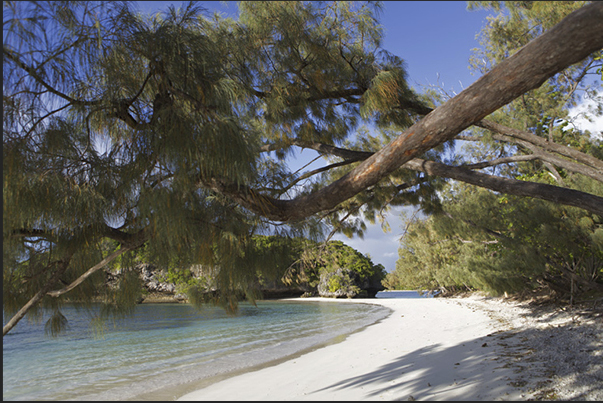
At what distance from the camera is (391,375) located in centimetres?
400

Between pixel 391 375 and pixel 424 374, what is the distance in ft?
1.27

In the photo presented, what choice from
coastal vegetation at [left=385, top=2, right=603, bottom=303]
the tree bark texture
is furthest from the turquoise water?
coastal vegetation at [left=385, top=2, right=603, bottom=303]

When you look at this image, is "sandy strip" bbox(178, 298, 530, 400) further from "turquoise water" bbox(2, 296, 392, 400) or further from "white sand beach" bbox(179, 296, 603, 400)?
"turquoise water" bbox(2, 296, 392, 400)

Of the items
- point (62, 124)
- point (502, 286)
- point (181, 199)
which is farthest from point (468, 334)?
point (62, 124)

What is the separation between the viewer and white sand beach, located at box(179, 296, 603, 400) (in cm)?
291

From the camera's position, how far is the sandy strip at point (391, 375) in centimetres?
310

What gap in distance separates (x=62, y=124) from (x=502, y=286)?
38.6ft

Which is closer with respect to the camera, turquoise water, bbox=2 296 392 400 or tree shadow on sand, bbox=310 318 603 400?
tree shadow on sand, bbox=310 318 603 400

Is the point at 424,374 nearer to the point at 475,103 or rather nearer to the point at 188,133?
the point at 475,103

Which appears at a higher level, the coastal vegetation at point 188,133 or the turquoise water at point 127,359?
the coastal vegetation at point 188,133

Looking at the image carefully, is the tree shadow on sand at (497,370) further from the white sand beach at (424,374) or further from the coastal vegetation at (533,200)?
the coastal vegetation at (533,200)

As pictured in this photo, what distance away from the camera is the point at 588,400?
7.88ft

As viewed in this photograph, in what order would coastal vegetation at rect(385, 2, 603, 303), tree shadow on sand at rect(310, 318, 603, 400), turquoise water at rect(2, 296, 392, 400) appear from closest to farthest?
tree shadow on sand at rect(310, 318, 603, 400) < coastal vegetation at rect(385, 2, 603, 303) < turquoise water at rect(2, 296, 392, 400)

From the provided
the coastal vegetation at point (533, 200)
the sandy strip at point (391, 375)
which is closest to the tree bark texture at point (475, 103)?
the coastal vegetation at point (533, 200)
